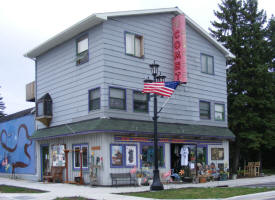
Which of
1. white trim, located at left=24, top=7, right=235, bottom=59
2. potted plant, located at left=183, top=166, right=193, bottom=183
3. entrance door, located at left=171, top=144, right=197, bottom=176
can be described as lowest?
potted plant, located at left=183, top=166, right=193, bottom=183

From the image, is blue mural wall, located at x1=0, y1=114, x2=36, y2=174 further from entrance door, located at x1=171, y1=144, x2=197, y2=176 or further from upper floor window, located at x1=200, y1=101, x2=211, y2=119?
upper floor window, located at x1=200, y1=101, x2=211, y2=119

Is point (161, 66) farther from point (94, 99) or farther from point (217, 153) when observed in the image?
point (217, 153)

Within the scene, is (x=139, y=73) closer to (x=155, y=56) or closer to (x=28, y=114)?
(x=155, y=56)

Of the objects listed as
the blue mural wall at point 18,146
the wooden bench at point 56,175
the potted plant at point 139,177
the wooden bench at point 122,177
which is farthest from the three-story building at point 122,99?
the blue mural wall at point 18,146

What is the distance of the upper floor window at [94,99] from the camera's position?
20.1 m

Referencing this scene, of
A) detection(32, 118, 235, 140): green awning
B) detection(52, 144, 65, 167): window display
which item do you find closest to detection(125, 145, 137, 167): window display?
detection(32, 118, 235, 140): green awning

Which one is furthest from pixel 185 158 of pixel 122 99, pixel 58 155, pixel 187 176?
pixel 58 155

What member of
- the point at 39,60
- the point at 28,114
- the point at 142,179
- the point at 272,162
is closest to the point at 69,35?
the point at 39,60

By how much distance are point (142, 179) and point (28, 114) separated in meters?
10.1

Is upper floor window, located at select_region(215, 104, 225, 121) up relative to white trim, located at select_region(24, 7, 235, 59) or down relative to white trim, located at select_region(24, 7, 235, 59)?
down

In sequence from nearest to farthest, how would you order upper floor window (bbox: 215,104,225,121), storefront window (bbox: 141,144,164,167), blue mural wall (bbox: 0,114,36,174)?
storefront window (bbox: 141,144,164,167) < blue mural wall (bbox: 0,114,36,174) < upper floor window (bbox: 215,104,225,121)

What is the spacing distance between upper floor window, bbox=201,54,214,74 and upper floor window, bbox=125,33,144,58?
5247 mm

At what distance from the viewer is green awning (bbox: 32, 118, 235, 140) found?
748 inches

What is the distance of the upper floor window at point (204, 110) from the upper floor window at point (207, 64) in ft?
6.92
